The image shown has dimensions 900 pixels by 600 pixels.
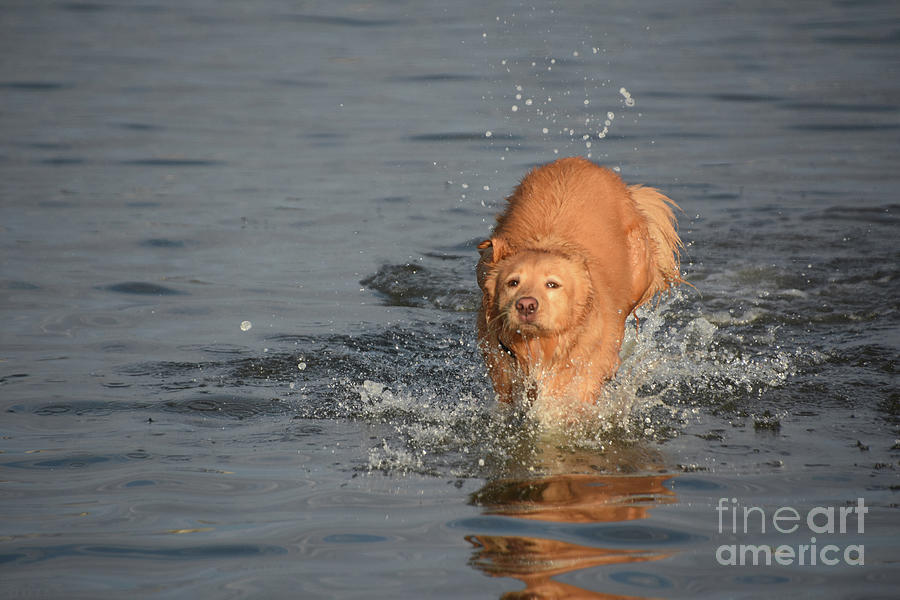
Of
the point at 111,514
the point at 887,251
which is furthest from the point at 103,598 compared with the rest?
the point at 887,251

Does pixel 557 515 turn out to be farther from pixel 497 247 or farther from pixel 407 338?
pixel 407 338

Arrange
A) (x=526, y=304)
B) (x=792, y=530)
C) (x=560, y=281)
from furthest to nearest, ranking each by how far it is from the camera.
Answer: (x=560, y=281) → (x=526, y=304) → (x=792, y=530)

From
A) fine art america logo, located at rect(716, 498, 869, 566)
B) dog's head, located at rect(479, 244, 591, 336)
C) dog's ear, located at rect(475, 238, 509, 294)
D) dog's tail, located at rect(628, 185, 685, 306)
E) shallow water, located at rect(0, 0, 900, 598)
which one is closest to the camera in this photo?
fine art america logo, located at rect(716, 498, 869, 566)

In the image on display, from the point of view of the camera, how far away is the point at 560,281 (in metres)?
6.40

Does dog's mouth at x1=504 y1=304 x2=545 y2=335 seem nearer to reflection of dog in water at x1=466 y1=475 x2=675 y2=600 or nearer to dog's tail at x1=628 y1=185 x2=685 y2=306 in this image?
reflection of dog in water at x1=466 y1=475 x2=675 y2=600

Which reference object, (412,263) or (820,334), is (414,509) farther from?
(412,263)

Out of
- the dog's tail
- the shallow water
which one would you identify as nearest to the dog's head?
the shallow water

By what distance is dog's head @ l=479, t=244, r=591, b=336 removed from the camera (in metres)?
→ 6.30

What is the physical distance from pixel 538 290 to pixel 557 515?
155cm

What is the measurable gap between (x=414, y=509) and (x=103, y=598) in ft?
5.20

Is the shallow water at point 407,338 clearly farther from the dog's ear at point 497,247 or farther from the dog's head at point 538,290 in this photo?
the dog's ear at point 497,247

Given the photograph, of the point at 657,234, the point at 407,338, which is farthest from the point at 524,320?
the point at 657,234

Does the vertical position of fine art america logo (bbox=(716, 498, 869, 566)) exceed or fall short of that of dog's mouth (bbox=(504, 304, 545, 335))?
it falls short

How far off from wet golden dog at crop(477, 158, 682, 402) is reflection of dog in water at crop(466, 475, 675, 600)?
3.61 feet
